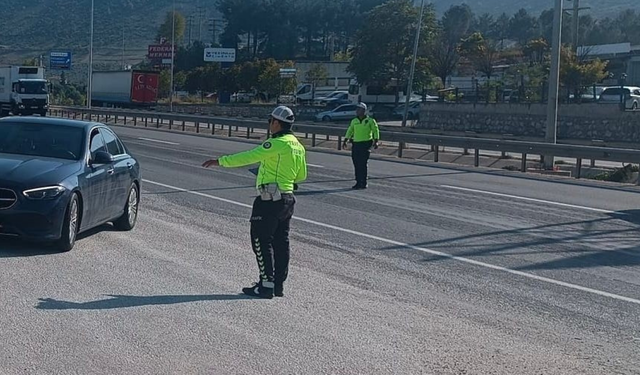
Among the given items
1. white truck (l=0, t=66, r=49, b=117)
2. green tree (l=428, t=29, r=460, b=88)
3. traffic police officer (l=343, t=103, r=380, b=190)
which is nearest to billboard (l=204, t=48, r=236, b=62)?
green tree (l=428, t=29, r=460, b=88)

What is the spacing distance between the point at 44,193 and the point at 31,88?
50.8m

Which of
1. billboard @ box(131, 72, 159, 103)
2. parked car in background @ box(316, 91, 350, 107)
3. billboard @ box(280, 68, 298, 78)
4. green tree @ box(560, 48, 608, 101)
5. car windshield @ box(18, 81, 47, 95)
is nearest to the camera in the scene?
green tree @ box(560, 48, 608, 101)

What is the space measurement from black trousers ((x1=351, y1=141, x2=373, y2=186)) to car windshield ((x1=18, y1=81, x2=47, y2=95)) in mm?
42265

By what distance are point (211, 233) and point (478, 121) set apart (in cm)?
4243

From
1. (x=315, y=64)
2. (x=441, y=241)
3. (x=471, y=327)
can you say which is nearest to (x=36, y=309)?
(x=471, y=327)

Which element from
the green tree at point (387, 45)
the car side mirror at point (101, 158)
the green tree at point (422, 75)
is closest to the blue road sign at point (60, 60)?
the green tree at point (387, 45)

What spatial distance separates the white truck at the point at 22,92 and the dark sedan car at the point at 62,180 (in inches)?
1876

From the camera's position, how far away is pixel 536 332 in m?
8.52

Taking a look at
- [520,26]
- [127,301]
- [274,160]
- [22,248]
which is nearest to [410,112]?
[22,248]

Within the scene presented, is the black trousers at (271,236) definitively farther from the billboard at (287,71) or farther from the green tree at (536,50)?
the green tree at (536,50)

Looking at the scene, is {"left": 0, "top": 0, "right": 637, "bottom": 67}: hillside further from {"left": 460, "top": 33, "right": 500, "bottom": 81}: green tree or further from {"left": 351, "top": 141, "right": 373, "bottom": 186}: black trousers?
{"left": 351, "top": 141, "right": 373, "bottom": 186}: black trousers

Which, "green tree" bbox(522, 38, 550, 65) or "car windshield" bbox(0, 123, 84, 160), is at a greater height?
"green tree" bbox(522, 38, 550, 65)

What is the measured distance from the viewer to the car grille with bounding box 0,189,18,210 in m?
10.9

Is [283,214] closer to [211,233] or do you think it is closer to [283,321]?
[283,321]
